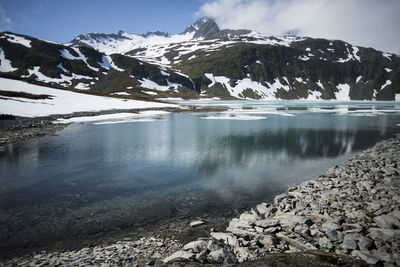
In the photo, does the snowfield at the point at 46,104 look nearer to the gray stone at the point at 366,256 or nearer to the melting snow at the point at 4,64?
the gray stone at the point at 366,256

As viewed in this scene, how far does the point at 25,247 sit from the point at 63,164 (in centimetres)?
1288

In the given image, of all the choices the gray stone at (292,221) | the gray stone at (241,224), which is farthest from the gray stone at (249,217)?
the gray stone at (292,221)

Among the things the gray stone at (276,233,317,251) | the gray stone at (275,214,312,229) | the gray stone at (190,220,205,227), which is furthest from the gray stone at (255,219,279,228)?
the gray stone at (190,220,205,227)

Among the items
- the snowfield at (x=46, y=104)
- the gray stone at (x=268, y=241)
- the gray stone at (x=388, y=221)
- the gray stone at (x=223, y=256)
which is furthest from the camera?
the snowfield at (x=46, y=104)

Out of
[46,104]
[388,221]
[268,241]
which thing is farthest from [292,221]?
[46,104]

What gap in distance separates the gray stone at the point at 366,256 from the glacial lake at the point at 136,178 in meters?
5.69

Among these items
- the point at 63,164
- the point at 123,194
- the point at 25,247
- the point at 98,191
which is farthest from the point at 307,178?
the point at 63,164

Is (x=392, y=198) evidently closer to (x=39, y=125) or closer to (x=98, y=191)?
(x=98, y=191)

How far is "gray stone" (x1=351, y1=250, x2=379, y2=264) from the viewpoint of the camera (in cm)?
761

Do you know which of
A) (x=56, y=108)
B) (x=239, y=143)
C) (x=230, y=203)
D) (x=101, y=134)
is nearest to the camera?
(x=230, y=203)

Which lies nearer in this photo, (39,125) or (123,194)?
(123,194)

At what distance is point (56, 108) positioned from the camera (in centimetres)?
6481

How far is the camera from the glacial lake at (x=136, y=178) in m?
11.9

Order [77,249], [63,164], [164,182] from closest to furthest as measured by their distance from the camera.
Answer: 1. [77,249]
2. [164,182]
3. [63,164]
